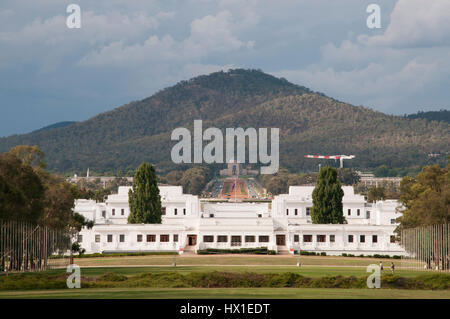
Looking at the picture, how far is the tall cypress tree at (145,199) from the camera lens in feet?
236

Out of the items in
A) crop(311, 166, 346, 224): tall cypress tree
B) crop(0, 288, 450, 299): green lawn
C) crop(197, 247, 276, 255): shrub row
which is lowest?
crop(197, 247, 276, 255): shrub row

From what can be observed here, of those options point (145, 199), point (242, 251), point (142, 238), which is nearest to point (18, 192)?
point (242, 251)

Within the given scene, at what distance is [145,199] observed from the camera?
Result: 7206 centimetres

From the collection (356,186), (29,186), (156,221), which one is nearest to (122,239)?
(156,221)

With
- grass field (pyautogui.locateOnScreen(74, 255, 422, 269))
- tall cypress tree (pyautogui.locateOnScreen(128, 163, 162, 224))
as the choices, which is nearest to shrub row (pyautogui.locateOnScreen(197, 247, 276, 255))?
grass field (pyautogui.locateOnScreen(74, 255, 422, 269))

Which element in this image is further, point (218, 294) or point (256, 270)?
point (256, 270)

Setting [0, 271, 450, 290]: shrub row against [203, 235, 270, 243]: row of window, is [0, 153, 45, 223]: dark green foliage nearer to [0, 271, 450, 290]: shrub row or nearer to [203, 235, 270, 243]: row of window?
[0, 271, 450, 290]: shrub row

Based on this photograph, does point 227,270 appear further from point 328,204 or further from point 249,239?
point 328,204

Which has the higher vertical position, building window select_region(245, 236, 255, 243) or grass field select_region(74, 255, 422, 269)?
building window select_region(245, 236, 255, 243)

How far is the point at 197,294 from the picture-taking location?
26969mm

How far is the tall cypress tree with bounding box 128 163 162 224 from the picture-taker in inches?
2827
